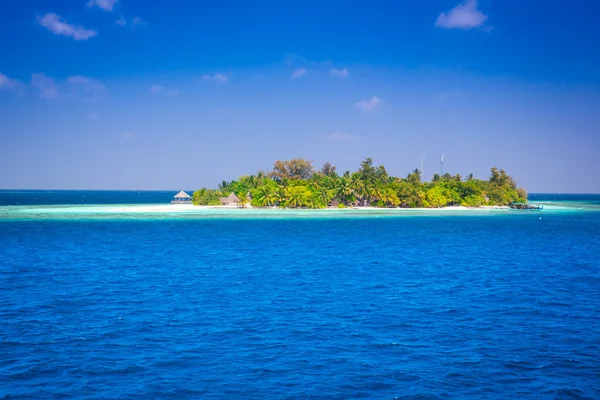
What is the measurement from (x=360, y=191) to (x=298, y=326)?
398 ft

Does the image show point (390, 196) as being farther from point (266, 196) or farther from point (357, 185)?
point (266, 196)

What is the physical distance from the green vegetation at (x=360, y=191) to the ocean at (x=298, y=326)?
9340cm

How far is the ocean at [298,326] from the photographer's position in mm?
16875

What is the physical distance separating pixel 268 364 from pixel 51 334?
982 cm

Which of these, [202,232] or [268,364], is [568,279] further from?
[202,232]

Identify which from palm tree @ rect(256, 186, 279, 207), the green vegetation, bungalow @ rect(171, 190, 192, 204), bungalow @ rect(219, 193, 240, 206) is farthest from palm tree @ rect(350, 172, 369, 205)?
bungalow @ rect(171, 190, 192, 204)

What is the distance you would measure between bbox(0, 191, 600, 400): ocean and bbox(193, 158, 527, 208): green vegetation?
93.4m

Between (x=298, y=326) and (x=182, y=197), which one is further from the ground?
(x=182, y=197)

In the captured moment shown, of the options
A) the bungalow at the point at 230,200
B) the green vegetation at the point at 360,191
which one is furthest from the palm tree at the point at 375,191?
the bungalow at the point at 230,200

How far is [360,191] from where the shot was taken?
470ft

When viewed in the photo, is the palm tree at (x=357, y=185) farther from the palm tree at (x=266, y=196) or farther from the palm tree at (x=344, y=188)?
the palm tree at (x=266, y=196)

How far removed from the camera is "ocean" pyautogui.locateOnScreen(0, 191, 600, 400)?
1688 centimetres

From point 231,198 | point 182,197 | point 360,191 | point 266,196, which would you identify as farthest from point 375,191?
point 182,197

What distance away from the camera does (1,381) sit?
1684cm
